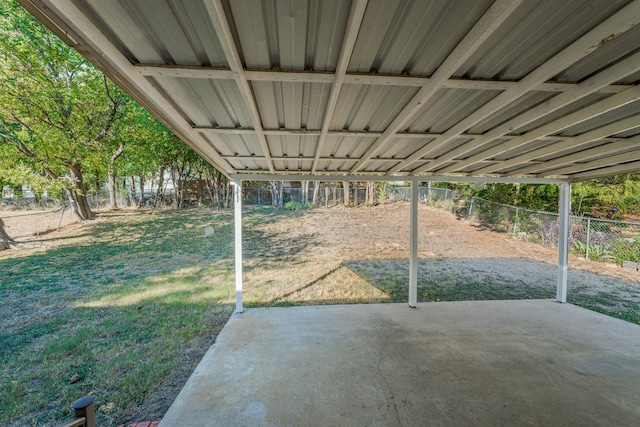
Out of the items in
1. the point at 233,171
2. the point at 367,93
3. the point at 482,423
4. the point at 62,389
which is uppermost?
the point at 367,93

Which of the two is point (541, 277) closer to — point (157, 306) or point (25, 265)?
point (157, 306)

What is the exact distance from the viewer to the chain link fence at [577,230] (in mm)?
6375

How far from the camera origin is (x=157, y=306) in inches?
177

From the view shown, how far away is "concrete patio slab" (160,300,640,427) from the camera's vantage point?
6.72 ft

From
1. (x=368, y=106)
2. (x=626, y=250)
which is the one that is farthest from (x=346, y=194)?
(x=368, y=106)

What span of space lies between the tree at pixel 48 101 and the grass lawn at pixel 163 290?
258 cm

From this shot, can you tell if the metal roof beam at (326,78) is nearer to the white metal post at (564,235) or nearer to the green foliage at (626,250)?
the white metal post at (564,235)

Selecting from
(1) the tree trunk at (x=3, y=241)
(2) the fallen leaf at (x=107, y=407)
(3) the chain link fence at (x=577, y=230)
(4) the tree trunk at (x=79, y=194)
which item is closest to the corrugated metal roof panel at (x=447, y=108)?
(2) the fallen leaf at (x=107, y=407)

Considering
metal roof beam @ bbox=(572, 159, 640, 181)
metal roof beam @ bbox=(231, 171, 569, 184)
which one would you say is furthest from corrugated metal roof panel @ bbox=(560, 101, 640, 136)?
metal roof beam @ bbox=(572, 159, 640, 181)

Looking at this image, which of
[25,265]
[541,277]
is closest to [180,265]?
[25,265]

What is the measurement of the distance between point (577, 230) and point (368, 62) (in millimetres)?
9272

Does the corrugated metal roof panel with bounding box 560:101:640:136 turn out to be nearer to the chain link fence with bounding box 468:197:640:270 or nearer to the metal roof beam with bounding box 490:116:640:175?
the metal roof beam with bounding box 490:116:640:175

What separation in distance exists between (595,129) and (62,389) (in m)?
5.82

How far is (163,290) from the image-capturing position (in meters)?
5.20
